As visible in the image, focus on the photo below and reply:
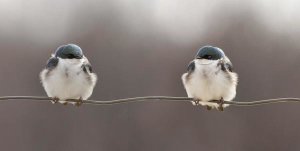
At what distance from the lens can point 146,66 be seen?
126ft

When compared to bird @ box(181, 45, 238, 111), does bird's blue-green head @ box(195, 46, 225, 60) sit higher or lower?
higher

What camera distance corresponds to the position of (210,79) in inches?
365

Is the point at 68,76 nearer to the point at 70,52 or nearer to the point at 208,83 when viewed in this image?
the point at 70,52

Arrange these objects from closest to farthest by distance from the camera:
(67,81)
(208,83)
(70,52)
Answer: (208,83)
(67,81)
(70,52)

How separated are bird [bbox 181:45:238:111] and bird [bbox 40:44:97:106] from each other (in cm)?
74

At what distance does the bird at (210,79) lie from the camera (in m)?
9.25

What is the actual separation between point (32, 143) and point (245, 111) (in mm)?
5771

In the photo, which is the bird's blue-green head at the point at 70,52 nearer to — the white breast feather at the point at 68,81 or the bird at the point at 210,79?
the white breast feather at the point at 68,81

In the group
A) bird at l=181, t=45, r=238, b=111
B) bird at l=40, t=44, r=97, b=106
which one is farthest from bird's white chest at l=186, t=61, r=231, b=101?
bird at l=40, t=44, r=97, b=106

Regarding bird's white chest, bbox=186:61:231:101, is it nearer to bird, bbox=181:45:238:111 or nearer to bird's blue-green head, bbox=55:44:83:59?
bird, bbox=181:45:238:111

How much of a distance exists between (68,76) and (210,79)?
3.38 feet

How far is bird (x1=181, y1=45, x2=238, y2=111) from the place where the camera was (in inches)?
364

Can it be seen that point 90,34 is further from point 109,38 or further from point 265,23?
point 265,23

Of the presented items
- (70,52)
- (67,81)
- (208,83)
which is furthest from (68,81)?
(208,83)
